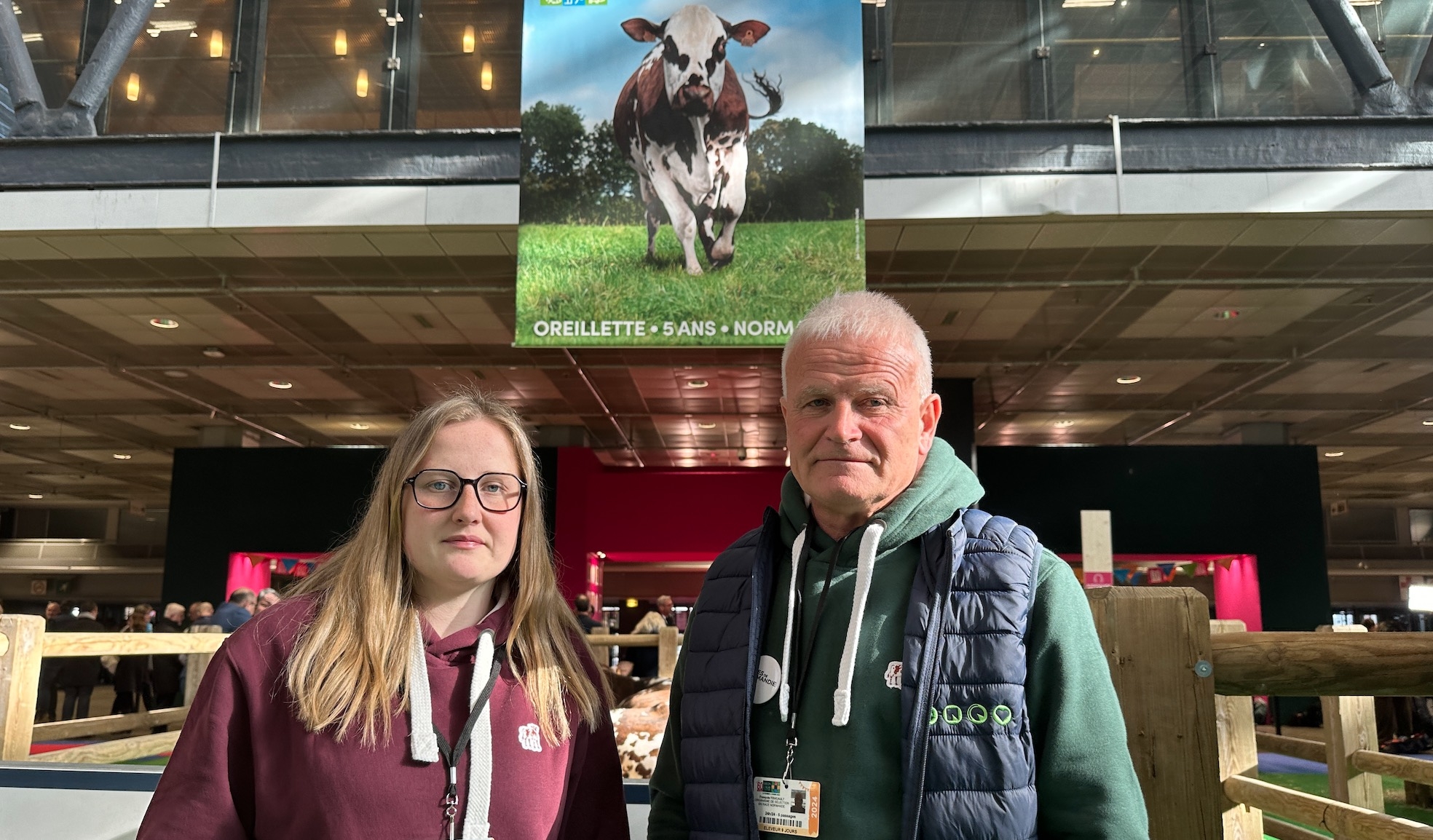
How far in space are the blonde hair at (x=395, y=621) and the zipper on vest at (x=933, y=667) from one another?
1.82 feet

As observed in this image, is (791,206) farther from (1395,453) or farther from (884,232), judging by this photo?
(1395,453)

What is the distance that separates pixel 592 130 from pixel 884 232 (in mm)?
2781

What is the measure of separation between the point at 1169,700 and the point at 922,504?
1.73ft

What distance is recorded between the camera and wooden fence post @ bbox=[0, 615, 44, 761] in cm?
335

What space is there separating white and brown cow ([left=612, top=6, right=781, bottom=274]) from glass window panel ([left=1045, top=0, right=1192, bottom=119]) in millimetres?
2780

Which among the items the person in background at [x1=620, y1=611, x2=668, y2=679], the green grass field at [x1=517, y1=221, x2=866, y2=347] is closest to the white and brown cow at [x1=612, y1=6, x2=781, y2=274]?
the green grass field at [x1=517, y1=221, x2=866, y2=347]

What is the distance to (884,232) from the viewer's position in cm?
838

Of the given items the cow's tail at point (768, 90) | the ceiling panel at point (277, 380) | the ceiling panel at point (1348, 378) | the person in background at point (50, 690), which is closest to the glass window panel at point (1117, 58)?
the cow's tail at point (768, 90)

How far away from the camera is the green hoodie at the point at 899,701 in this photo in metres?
1.24

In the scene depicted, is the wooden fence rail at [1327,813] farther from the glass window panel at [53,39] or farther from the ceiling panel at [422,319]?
the glass window panel at [53,39]

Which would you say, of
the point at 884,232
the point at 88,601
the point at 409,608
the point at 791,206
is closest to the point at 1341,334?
the point at 884,232

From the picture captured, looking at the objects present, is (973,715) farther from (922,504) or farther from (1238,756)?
(1238,756)

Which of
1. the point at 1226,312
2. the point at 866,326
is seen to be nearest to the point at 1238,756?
the point at 866,326

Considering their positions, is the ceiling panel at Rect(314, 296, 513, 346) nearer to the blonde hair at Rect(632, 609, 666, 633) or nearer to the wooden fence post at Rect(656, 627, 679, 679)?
the blonde hair at Rect(632, 609, 666, 633)
